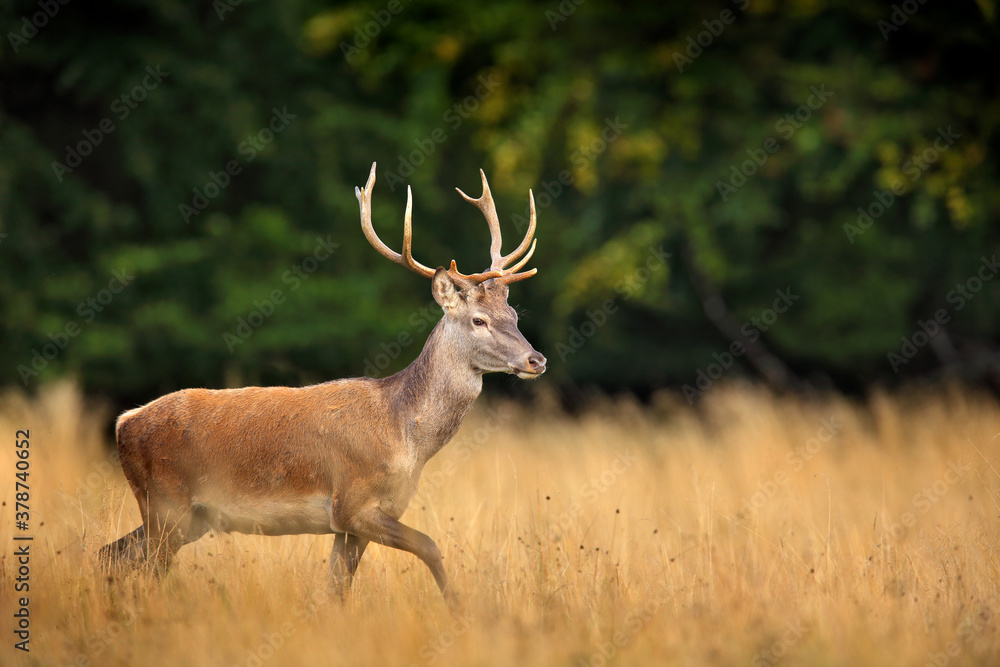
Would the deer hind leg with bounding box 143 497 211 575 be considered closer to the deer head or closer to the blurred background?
the deer head

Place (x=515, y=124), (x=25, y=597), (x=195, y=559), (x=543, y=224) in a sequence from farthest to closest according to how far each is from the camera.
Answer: (x=543, y=224) < (x=515, y=124) < (x=195, y=559) < (x=25, y=597)

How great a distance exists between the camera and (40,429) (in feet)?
32.7

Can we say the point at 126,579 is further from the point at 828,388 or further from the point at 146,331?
the point at 828,388

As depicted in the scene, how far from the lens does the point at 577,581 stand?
525 cm

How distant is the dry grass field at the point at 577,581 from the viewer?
14.4ft

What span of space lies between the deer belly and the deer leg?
0.14 metres

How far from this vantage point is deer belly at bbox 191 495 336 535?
5363 mm

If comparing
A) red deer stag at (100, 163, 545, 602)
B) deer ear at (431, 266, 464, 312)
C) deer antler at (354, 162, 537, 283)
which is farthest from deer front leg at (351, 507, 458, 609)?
deer antler at (354, 162, 537, 283)

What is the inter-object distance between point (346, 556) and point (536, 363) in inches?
56.4

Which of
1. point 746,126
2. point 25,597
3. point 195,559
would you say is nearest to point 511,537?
point 195,559

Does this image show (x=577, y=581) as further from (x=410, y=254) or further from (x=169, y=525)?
(x=169, y=525)

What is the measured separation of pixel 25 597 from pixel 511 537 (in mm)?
2454

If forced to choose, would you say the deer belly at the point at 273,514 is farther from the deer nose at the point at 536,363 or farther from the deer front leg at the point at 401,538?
the deer nose at the point at 536,363

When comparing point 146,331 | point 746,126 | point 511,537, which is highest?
point 746,126
